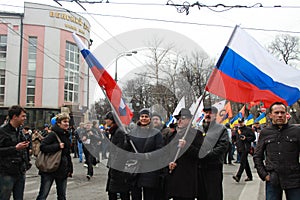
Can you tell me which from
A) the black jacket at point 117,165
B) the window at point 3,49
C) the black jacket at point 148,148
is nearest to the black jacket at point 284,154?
the black jacket at point 148,148

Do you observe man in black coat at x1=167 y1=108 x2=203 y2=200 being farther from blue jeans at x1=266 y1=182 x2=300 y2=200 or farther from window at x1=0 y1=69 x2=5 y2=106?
window at x1=0 y1=69 x2=5 y2=106

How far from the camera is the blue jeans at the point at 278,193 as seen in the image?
162 inches

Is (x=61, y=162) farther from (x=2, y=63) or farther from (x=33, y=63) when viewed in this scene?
(x=2, y=63)

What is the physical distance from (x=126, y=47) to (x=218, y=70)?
53.6 inches

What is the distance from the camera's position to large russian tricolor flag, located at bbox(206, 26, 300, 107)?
5.33 meters

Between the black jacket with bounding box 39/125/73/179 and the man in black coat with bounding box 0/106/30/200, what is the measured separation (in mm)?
468

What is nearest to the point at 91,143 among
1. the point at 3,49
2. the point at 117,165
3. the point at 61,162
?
the point at 61,162

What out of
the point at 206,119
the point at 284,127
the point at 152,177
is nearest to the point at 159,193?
the point at 152,177

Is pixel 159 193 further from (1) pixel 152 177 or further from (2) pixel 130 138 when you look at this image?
(2) pixel 130 138

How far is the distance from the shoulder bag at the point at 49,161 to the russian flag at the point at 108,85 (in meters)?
1.06

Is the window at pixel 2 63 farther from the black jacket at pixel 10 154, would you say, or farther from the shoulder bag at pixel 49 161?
the black jacket at pixel 10 154

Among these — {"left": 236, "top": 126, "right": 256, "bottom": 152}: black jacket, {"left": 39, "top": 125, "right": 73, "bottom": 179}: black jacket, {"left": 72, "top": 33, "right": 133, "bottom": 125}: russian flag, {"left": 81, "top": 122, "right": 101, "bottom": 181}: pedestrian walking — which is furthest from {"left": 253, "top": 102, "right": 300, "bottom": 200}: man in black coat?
{"left": 236, "top": 126, "right": 256, "bottom": 152}: black jacket

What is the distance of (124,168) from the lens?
16.1 feet

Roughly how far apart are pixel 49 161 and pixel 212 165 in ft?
7.59
